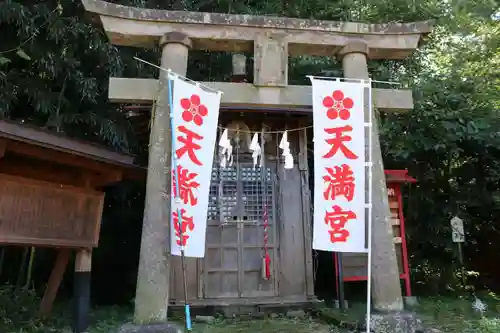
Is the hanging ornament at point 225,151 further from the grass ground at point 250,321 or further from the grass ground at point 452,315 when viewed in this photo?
the grass ground at point 452,315

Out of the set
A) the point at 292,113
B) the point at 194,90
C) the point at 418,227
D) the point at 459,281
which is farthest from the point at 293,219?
the point at 459,281

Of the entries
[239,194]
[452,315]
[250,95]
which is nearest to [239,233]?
[239,194]

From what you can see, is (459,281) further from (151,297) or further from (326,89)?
(151,297)

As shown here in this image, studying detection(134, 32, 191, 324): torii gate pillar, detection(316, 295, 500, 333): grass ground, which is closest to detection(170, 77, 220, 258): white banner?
detection(134, 32, 191, 324): torii gate pillar

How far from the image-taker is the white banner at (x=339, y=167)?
5.72 m

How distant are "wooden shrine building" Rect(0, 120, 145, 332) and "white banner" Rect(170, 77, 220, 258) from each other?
155 cm

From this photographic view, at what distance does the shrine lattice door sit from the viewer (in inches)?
301

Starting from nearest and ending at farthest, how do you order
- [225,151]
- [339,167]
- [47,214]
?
[339,167] < [47,214] < [225,151]

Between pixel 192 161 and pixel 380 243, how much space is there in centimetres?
→ 269

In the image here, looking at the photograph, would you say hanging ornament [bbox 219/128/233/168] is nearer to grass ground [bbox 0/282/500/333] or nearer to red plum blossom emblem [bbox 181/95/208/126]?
red plum blossom emblem [bbox 181/95/208/126]

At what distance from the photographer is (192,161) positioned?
567 centimetres

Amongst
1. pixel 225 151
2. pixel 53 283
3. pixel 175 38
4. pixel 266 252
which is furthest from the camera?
pixel 266 252

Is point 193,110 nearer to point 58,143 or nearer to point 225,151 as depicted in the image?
point 225,151

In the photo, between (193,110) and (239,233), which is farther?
(239,233)
